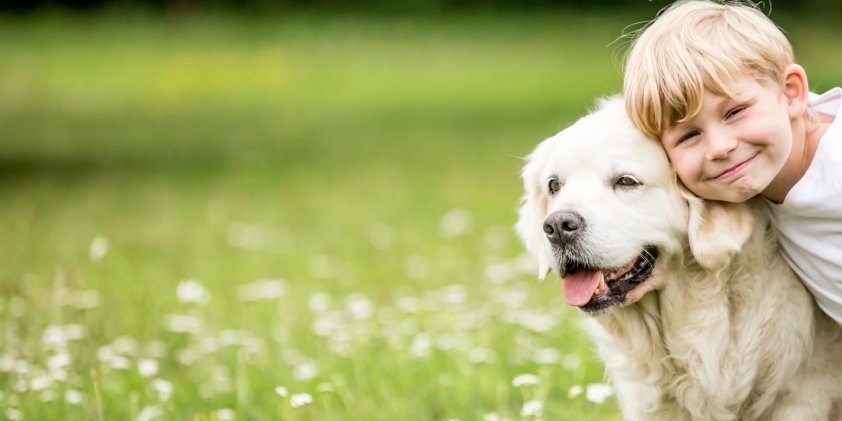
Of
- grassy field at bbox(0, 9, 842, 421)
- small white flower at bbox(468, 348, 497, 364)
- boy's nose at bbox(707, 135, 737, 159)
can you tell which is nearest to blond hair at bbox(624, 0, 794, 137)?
boy's nose at bbox(707, 135, 737, 159)

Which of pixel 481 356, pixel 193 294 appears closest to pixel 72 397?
pixel 193 294

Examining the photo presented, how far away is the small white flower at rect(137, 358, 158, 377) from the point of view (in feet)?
14.0

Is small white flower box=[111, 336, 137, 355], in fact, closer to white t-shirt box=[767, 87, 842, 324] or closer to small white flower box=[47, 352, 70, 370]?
small white flower box=[47, 352, 70, 370]

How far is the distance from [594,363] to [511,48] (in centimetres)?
1838

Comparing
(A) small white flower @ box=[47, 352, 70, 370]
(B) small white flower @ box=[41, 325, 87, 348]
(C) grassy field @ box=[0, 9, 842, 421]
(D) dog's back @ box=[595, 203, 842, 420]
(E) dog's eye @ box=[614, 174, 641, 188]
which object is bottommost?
(C) grassy field @ box=[0, 9, 842, 421]

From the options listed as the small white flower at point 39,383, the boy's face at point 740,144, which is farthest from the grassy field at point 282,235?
the boy's face at point 740,144

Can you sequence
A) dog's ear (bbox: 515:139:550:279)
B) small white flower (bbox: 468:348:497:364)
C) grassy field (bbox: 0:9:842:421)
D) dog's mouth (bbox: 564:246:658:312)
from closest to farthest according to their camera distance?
dog's mouth (bbox: 564:246:658:312) < dog's ear (bbox: 515:139:550:279) < grassy field (bbox: 0:9:842:421) < small white flower (bbox: 468:348:497:364)

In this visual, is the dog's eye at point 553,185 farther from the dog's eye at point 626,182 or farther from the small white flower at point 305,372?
the small white flower at point 305,372

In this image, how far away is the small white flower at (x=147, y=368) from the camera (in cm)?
427

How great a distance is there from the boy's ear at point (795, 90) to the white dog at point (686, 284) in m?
0.34

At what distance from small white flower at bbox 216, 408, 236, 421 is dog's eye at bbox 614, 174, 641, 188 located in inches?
69.7

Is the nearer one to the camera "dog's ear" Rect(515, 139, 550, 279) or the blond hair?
the blond hair

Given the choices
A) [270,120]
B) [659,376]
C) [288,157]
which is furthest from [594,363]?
[270,120]

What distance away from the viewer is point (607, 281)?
335 cm
